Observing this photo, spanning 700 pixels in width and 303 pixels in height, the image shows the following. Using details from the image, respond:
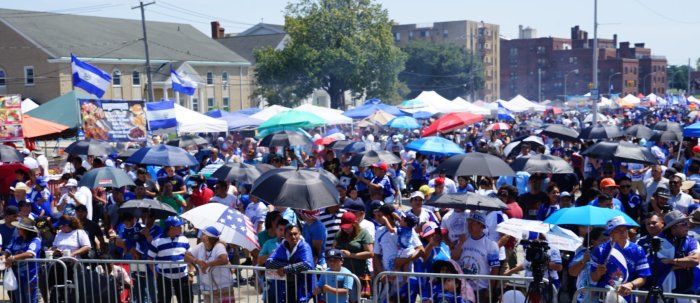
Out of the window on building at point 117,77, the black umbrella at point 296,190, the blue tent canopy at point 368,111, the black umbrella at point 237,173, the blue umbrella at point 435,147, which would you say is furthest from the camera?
the window on building at point 117,77

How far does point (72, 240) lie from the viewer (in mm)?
9367

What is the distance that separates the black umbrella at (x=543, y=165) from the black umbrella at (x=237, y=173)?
4.28m

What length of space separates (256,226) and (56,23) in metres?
54.7

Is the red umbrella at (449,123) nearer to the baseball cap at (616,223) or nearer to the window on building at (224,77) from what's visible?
the baseball cap at (616,223)

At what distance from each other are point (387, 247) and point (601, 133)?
44.1 ft

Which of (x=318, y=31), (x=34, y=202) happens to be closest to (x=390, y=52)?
(x=318, y=31)

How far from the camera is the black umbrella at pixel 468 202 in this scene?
28.6 feet

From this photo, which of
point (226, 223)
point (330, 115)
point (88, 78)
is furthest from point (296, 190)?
point (330, 115)

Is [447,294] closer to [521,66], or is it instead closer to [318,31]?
[318,31]

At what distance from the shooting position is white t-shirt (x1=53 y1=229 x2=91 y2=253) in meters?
9.35

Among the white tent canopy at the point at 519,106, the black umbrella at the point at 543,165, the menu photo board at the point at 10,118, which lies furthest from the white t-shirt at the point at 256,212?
the white tent canopy at the point at 519,106

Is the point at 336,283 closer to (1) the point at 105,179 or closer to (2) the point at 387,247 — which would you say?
(2) the point at 387,247

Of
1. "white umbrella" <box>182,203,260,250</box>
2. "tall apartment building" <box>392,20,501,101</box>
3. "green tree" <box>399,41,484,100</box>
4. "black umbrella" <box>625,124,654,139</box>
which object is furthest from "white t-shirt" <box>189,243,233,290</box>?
"tall apartment building" <box>392,20,501,101</box>

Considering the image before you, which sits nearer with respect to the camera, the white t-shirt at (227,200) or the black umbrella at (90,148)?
the white t-shirt at (227,200)
